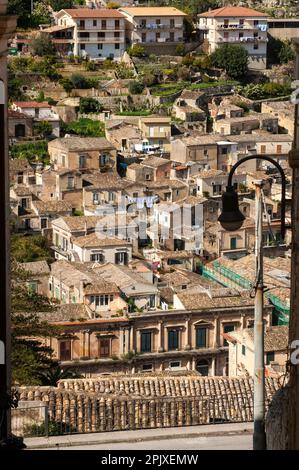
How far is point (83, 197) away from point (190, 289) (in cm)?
1072

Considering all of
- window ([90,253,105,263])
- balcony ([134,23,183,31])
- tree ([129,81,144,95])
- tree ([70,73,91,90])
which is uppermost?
balcony ([134,23,183,31])

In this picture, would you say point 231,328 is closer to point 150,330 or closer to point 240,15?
point 150,330

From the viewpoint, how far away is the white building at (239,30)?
51750 mm

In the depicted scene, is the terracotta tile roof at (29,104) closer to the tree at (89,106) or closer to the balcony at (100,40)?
the tree at (89,106)

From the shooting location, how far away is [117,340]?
73.9 ft

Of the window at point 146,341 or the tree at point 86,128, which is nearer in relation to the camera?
the window at point 146,341

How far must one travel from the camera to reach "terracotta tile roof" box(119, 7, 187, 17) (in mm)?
51250

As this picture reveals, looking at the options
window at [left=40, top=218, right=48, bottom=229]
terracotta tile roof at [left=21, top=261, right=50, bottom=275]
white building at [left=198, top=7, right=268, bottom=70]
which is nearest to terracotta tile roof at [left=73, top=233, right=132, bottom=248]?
terracotta tile roof at [left=21, top=261, right=50, bottom=275]

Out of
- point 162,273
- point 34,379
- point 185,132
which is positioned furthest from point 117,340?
point 185,132

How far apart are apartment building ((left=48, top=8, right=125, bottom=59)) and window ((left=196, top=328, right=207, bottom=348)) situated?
2757cm

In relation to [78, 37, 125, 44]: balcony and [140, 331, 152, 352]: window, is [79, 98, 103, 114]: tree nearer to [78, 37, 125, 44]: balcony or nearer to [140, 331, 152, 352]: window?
[78, 37, 125, 44]: balcony

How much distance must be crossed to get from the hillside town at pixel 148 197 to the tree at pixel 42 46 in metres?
0.09

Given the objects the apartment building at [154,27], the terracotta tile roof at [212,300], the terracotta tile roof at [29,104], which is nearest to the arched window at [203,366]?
the terracotta tile roof at [212,300]

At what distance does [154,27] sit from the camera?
168ft
